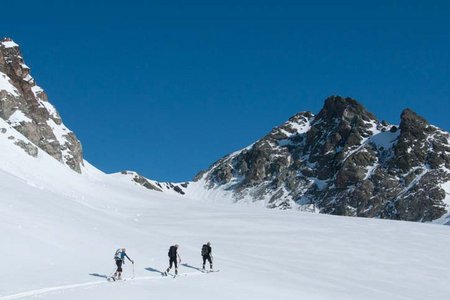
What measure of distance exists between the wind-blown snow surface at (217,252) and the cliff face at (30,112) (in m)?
29.6

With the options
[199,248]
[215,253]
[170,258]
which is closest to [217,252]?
[215,253]

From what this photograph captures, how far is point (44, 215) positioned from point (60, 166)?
138 ft

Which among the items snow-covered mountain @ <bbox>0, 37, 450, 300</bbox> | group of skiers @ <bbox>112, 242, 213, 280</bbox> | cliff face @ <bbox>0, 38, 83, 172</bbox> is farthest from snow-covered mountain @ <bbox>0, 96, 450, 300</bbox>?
cliff face @ <bbox>0, 38, 83, 172</bbox>

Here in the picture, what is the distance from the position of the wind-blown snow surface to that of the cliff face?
97.1ft

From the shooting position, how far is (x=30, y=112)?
326ft

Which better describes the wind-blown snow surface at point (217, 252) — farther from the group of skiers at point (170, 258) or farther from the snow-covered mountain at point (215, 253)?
the group of skiers at point (170, 258)

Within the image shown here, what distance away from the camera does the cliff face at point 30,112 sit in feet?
286

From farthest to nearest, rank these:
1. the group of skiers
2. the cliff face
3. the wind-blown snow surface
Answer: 1. the cliff face
2. the group of skiers
3. the wind-blown snow surface

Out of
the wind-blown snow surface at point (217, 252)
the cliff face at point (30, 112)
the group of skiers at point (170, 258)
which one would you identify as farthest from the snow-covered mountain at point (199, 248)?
the cliff face at point (30, 112)

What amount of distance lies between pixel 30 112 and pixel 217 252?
73.4m

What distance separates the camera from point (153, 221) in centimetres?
4866

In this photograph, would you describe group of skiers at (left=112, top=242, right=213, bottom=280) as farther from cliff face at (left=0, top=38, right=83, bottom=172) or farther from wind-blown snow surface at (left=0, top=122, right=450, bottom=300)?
cliff face at (left=0, top=38, right=83, bottom=172)

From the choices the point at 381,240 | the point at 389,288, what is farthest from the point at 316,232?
the point at 389,288

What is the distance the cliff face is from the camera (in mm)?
87062
